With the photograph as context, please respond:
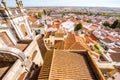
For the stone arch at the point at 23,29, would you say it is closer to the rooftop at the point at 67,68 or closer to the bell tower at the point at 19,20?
Result: the bell tower at the point at 19,20

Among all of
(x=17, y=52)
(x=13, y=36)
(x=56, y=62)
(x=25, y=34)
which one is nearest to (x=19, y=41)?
(x=13, y=36)

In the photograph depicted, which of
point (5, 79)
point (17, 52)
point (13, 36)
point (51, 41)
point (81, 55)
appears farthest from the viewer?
point (51, 41)

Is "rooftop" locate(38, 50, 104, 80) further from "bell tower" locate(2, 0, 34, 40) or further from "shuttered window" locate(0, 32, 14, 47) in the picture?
"bell tower" locate(2, 0, 34, 40)

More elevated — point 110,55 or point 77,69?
point 77,69

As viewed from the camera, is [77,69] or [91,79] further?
[77,69]

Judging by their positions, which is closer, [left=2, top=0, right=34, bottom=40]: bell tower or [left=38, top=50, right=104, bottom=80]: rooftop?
[left=38, top=50, right=104, bottom=80]: rooftop

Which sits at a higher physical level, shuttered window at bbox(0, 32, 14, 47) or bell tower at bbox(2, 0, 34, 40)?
bell tower at bbox(2, 0, 34, 40)

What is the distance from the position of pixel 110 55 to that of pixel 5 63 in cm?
2252

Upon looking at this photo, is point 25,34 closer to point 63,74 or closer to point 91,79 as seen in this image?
point 63,74

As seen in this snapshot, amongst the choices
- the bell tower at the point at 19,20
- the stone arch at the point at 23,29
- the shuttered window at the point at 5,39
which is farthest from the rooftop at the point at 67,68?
the stone arch at the point at 23,29

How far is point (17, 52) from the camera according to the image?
24.0ft

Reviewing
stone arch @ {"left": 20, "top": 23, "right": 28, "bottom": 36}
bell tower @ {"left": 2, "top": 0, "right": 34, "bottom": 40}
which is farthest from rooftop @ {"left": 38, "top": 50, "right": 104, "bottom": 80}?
stone arch @ {"left": 20, "top": 23, "right": 28, "bottom": 36}

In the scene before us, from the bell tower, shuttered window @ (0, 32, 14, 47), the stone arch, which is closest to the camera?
shuttered window @ (0, 32, 14, 47)

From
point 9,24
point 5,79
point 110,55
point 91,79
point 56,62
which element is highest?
point 9,24
